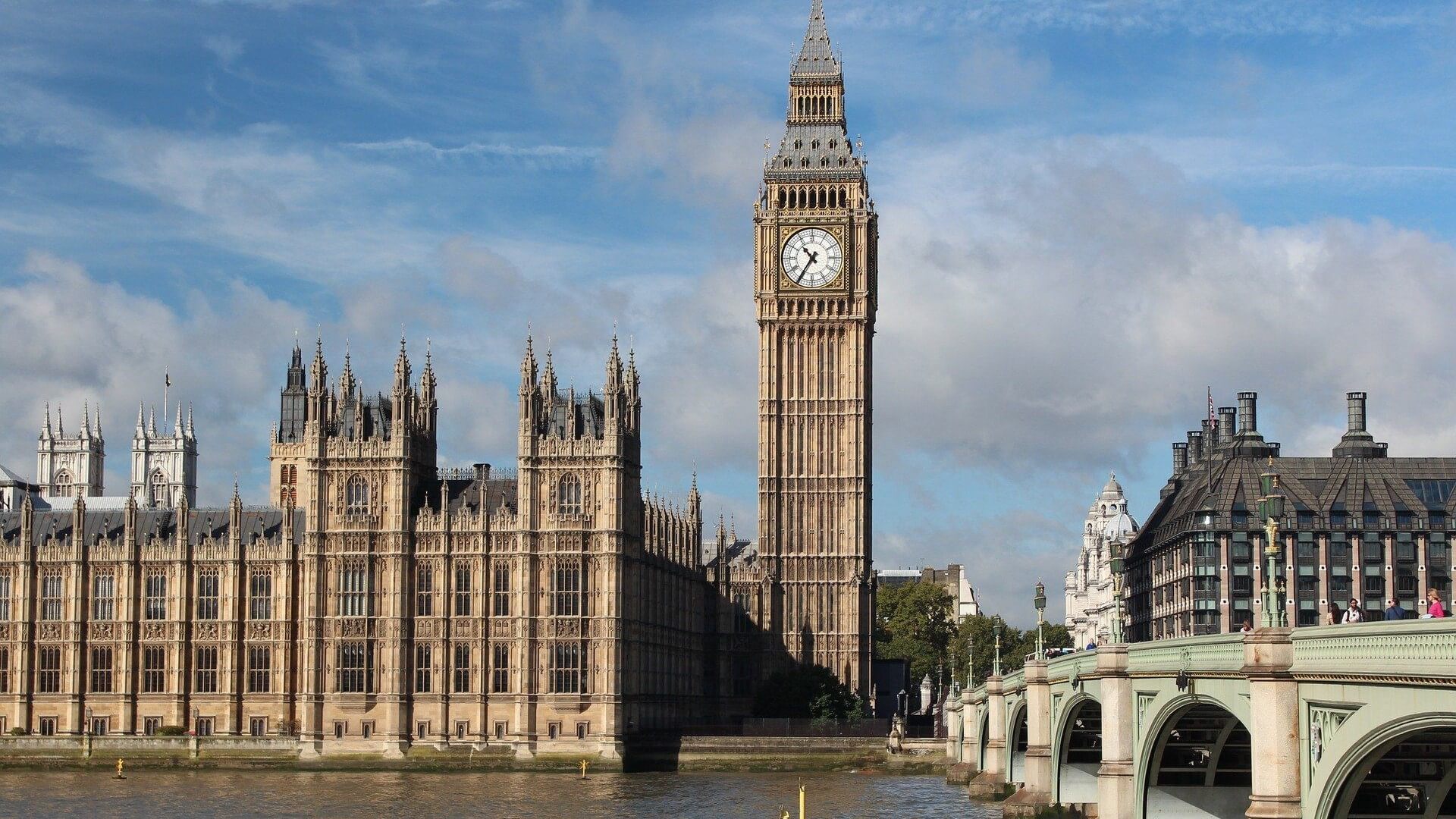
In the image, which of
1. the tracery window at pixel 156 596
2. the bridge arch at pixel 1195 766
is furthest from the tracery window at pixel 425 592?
the bridge arch at pixel 1195 766

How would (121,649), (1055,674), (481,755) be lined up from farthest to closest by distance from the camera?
1. (121,649)
2. (481,755)
3. (1055,674)

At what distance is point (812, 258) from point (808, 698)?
34.3 m

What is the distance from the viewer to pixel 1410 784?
46.2 m

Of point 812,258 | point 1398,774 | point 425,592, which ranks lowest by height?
point 1398,774

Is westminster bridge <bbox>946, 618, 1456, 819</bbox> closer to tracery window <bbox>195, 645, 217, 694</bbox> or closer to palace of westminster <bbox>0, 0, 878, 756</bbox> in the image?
palace of westminster <bbox>0, 0, 878, 756</bbox>

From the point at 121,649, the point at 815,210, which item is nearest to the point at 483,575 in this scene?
the point at 121,649

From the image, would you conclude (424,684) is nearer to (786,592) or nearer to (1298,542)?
(786,592)

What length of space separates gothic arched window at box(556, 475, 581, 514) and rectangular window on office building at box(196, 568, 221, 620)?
2229 centimetres

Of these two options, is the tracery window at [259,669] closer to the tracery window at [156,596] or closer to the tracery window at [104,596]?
the tracery window at [156,596]

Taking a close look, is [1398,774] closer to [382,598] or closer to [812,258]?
[382,598]

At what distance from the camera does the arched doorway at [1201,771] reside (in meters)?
59.2

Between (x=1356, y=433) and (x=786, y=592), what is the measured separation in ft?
150

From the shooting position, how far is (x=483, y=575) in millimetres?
123062

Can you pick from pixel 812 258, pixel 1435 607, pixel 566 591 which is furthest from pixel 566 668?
pixel 1435 607
